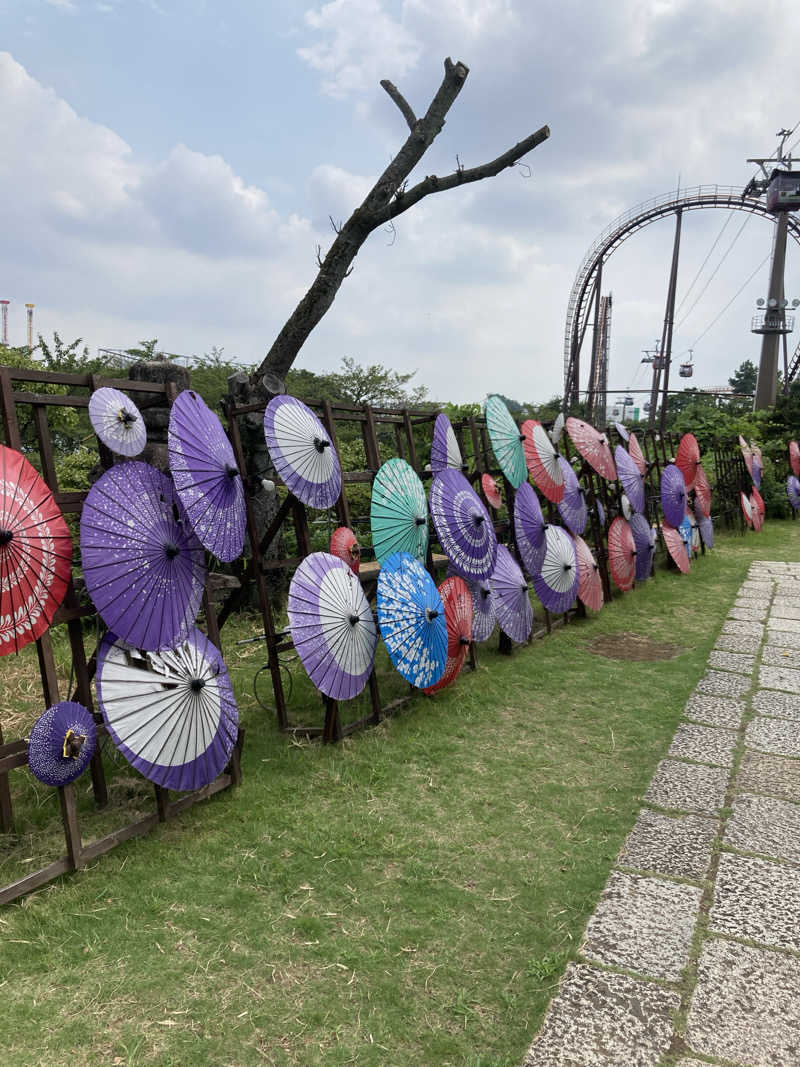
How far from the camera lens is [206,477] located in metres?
3.24

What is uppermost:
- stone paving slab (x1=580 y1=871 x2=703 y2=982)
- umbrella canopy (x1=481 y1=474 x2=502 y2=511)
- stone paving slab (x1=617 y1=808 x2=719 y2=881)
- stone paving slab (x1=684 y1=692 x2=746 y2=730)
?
umbrella canopy (x1=481 y1=474 x2=502 y2=511)

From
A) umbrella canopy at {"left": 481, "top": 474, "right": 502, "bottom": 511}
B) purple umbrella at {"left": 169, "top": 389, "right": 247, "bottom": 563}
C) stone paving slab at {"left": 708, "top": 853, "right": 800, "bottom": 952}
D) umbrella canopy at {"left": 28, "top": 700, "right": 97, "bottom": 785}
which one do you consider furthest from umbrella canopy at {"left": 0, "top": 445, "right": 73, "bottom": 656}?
umbrella canopy at {"left": 481, "top": 474, "right": 502, "bottom": 511}

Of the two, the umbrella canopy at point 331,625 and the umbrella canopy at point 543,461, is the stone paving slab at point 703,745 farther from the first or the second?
the umbrella canopy at point 543,461

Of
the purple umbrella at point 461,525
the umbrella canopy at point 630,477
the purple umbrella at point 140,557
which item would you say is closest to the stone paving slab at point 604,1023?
the purple umbrella at point 140,557

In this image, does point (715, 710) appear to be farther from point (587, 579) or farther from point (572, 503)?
point (572, 503)

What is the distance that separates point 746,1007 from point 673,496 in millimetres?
7829

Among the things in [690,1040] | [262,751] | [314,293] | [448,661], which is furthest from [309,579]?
[314,293]

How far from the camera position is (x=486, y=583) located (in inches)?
208

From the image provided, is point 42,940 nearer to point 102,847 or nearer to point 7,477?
point 102,847

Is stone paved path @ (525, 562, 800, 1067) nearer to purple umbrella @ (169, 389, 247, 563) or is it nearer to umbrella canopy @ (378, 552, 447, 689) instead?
umbrella canopy @ (378, 552, 447, 689)

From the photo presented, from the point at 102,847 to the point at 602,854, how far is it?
6.79 feet

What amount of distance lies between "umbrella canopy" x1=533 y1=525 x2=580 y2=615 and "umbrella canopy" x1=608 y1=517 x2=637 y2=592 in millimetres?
1489

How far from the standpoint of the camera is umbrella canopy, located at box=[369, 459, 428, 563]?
14.4ft

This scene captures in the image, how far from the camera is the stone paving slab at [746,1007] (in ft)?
6.40
